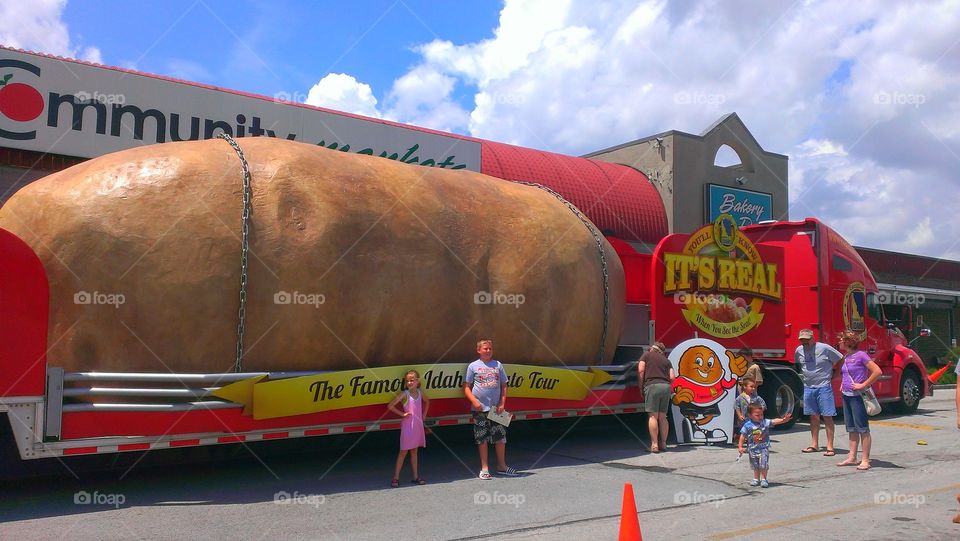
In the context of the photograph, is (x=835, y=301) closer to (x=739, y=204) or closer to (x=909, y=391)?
(x=909, y=391)

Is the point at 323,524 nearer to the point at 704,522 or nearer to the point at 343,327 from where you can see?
the point at 343,327

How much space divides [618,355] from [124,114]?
10.2 meters

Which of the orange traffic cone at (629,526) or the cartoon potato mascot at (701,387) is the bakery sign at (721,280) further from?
the orange traffic cone at (629,526)

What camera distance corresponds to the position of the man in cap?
1079cm

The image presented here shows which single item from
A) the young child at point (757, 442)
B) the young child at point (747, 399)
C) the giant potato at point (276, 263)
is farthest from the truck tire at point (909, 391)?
the giant potato at point (276, 263)

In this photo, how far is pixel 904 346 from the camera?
1683 cm

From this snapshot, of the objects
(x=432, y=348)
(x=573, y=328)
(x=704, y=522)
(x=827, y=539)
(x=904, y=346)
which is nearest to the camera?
(x=827, y=539)

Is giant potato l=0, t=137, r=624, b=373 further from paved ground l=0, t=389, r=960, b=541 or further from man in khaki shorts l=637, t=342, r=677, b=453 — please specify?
man in khaki shorts l=637, t=342, r=677, b=453

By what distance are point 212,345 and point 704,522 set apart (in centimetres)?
505

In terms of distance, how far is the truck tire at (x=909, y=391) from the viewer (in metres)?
16.6

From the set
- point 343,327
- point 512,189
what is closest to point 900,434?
point 512,189

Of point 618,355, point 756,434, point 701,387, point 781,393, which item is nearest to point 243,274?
point 756,434

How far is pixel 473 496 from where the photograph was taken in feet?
26.3

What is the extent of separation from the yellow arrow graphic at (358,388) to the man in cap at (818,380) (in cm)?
346
